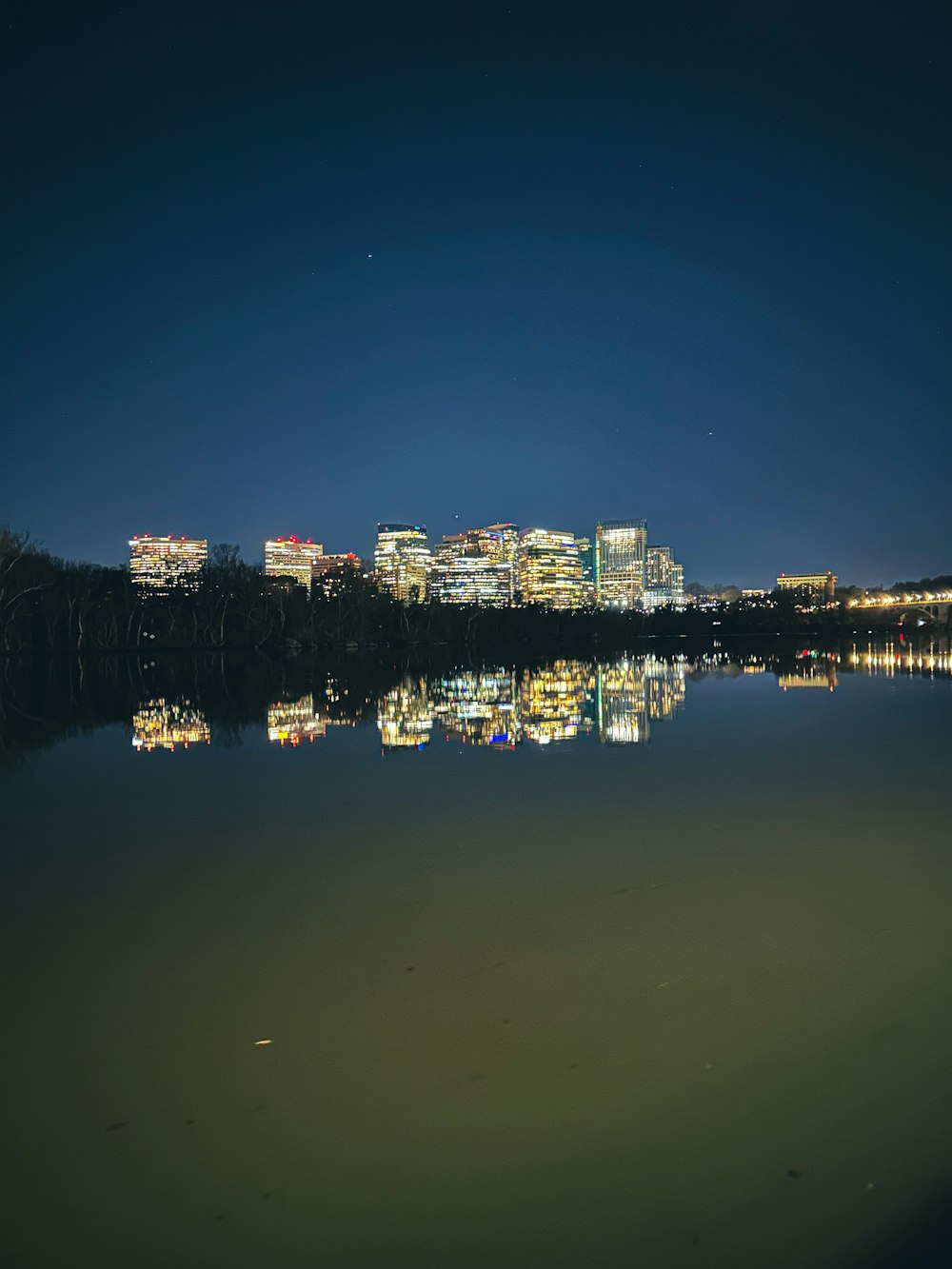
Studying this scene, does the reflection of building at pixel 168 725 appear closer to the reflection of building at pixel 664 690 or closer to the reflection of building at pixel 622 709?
the reflection of building at pixel 622 709

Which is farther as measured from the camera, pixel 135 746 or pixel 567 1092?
pixel 135 746

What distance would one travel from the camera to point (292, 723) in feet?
60.6

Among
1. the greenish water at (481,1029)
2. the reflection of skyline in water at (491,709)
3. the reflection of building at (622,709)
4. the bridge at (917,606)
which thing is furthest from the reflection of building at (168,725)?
the bridge at (917,606)

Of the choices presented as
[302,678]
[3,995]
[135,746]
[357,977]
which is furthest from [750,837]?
[302,678]

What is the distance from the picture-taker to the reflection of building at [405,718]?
50.1 feet

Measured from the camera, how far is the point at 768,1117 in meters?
3.58

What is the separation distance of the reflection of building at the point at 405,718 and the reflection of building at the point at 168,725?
3591 mm

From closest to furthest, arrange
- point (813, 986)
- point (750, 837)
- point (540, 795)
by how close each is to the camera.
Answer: point (813, 986) < point (750, 837) < point (540, 795)

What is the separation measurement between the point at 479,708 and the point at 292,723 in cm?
489

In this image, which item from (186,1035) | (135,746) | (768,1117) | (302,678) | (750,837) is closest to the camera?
(768,1117)

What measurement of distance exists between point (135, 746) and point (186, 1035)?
39.0ft

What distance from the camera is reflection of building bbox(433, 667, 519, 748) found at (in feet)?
51.2

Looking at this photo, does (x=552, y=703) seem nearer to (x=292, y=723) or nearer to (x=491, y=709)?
(x=491, y=709)

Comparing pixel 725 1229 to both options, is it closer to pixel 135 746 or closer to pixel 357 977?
pixel 357 977
